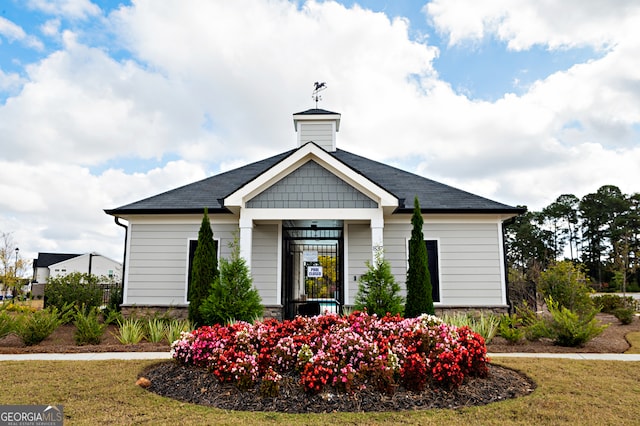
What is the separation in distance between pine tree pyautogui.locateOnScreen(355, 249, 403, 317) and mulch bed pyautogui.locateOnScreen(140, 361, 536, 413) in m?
3.25

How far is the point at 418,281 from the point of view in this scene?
8812 mm

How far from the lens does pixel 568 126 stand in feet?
48.7

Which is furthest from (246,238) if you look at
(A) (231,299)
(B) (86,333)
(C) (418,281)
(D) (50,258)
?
(D) (50,258)

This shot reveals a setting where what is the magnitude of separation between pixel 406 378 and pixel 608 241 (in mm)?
53385

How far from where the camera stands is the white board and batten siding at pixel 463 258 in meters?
11.1

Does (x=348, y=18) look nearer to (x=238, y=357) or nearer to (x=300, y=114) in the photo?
(x=300, y=114)

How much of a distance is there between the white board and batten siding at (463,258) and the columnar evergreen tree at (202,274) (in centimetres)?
487

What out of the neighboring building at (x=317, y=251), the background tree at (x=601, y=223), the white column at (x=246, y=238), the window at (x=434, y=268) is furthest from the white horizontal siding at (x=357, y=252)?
the background tree at (x=601, y=223)

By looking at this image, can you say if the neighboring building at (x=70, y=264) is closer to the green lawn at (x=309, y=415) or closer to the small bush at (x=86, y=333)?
the small bush at (x=86, y=333)

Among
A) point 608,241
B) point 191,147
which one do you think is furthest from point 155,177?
point 608,241

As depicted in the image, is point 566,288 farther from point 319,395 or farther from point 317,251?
point 319,395

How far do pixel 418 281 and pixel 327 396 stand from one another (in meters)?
4.70

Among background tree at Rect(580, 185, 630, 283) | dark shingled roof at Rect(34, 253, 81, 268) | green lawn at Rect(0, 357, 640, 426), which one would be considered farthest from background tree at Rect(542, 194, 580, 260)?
dark shingled roof at Rect(34, 253, 81, 268)

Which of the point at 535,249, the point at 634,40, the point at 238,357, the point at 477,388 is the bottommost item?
the point at 477,388
